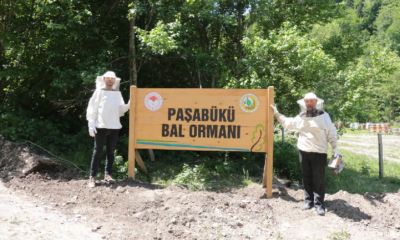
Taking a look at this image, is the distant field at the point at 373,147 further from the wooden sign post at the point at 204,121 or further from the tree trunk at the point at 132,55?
the tree trunk at the point at 132,55

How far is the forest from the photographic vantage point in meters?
6.52

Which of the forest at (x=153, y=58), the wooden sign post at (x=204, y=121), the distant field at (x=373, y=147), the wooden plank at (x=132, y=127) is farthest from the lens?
the distant field at (x=373, y=147)

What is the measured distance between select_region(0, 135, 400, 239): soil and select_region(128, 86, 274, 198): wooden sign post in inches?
25.8

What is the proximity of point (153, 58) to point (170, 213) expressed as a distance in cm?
459

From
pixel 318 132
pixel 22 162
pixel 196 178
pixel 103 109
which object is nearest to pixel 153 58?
pixel 103 109

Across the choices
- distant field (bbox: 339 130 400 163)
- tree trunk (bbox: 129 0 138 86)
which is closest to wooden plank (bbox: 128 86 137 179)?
tree trunk (bbox: 129 0 138 86)

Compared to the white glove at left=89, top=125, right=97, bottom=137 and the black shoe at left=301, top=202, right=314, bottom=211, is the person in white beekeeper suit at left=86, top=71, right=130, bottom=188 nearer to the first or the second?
the white glove at left=89, top=125, right=97, bottom=137

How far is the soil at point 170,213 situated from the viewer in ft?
12.4

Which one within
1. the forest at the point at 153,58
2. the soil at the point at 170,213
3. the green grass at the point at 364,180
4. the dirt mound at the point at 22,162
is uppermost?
the forest at the point at 153,58

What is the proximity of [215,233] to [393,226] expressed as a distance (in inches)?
98.7

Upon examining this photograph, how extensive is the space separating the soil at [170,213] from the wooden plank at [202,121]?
0.81m

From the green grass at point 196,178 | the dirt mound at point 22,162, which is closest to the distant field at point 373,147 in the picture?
the green grass at point 196,178

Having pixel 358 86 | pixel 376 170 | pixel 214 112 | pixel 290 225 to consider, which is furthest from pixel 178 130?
pixel 376 170

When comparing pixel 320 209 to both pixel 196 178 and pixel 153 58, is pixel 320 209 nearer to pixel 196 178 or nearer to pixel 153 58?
pixel 196 178
